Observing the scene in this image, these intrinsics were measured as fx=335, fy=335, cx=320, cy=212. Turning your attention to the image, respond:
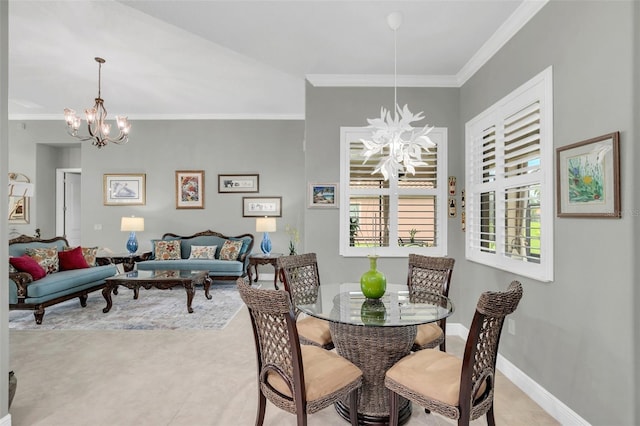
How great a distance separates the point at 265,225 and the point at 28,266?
11.2 ft

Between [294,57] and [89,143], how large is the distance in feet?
18.5

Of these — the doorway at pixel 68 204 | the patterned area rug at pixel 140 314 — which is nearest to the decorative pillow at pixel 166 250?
the patterned area rug at pixel 140 314

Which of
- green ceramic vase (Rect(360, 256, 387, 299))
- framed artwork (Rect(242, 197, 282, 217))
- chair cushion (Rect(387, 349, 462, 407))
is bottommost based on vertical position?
chair cushion (Rect(387, 349, 462, 407))

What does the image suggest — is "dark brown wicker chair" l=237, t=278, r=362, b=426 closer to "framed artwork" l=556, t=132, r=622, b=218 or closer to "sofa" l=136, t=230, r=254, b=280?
"framed artwork" l=556, t=132, r=622, b=218

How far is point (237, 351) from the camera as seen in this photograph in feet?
10.9

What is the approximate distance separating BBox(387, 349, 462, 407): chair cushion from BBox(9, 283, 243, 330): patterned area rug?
2.82m

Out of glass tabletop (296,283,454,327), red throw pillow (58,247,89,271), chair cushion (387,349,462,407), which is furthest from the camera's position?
red throw pillow (58,247,89,271)

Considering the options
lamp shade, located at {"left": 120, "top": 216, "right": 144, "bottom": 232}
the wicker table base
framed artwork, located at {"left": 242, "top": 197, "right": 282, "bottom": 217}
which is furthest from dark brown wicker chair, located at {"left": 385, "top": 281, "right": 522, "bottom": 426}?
lamp shade, located at {"left": 120, "top": 216, "right": 144, "bottom": 232}

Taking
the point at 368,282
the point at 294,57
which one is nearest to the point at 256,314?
the point at 368,282

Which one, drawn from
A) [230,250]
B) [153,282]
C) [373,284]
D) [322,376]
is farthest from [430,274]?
[230,250]

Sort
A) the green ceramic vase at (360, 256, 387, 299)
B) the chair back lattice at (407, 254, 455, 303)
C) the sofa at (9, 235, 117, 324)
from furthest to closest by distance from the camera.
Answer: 1. the sofa at (9, 235, 117, 324)
2. the chair back lattice at (407, 254, 455, 303)
3. the green ceramic vase at (360, 256, 387, 299)

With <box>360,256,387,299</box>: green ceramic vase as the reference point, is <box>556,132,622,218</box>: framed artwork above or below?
above

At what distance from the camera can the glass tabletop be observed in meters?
1.90

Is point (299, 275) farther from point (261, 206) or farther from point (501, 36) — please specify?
point (261, 206)
